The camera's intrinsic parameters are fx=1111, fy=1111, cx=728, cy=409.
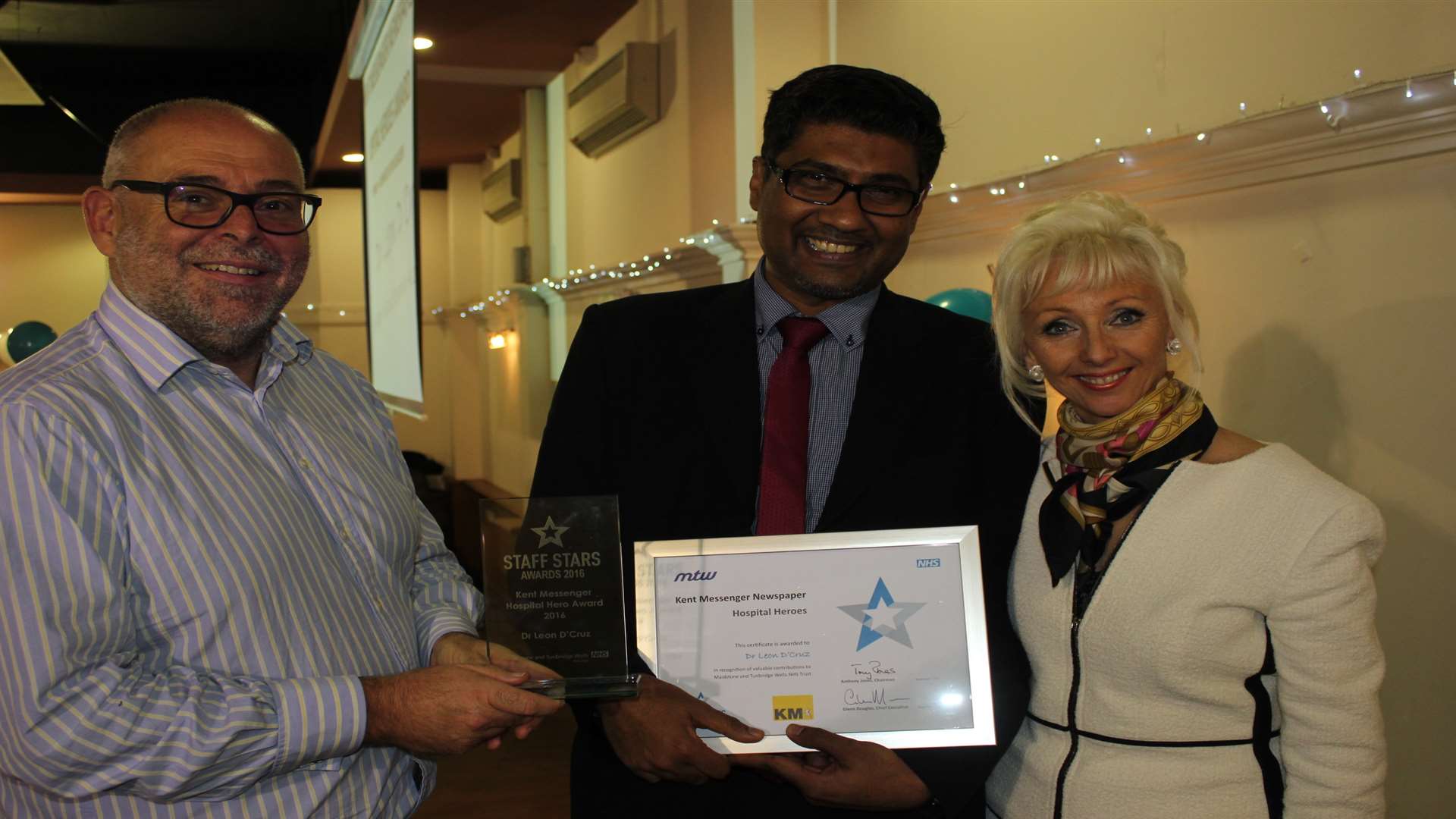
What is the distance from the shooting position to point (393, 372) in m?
5.30

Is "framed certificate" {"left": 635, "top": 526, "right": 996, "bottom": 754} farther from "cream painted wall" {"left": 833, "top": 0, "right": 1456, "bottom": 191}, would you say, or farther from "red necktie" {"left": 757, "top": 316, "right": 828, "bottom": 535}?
"cream painted wall" {"left": 833, "top": 0, "right": 1456, "bottom": 191}

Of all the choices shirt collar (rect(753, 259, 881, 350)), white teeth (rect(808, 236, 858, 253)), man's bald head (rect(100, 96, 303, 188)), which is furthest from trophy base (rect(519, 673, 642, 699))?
man's bald head (rect(100, 96, 303, 188))

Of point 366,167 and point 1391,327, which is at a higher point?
point 366,167

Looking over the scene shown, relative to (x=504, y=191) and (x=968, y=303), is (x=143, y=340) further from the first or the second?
(x=504, y=191)

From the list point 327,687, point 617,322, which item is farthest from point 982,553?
point 327,687

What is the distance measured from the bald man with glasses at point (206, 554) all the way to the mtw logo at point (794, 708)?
0.30m

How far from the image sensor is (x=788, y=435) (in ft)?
5.08

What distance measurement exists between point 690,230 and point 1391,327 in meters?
3.49

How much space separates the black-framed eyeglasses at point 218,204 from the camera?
4.65 ft

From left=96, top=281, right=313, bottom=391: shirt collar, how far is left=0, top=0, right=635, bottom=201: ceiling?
5236 mm

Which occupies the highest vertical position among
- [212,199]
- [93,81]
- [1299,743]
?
[93,81]

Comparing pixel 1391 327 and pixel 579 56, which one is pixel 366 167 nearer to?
pixel 579 56

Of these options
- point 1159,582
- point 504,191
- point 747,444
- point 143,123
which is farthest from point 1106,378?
point 504,191

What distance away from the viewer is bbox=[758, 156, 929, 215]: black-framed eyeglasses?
160 cm
